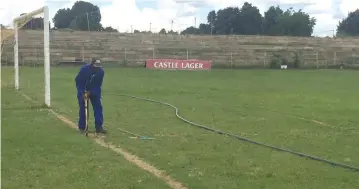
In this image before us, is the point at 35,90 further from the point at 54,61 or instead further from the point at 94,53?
the point at 94,53

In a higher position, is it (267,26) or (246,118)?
(267,26)

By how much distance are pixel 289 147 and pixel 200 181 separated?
392 cm

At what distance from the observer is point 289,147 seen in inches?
478

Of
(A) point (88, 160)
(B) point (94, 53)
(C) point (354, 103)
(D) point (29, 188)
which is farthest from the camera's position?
(B) point (94, 53)

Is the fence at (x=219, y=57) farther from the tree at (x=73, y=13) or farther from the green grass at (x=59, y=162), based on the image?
A: the tree at (x=73, y=13)

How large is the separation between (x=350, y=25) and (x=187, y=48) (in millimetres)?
64633

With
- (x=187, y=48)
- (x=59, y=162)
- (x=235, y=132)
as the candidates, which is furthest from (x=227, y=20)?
(x=59, y=162)

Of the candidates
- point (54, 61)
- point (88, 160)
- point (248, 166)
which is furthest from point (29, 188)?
point (54, 61)

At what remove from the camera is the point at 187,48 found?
214 feet

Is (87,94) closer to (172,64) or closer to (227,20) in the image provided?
(172,64)

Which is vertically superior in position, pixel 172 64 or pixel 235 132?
pixel 172 64


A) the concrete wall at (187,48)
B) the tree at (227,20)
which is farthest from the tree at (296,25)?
the concrete wall at (187,48)

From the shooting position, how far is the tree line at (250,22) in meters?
102

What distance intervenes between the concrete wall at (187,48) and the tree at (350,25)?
46.8 metres
